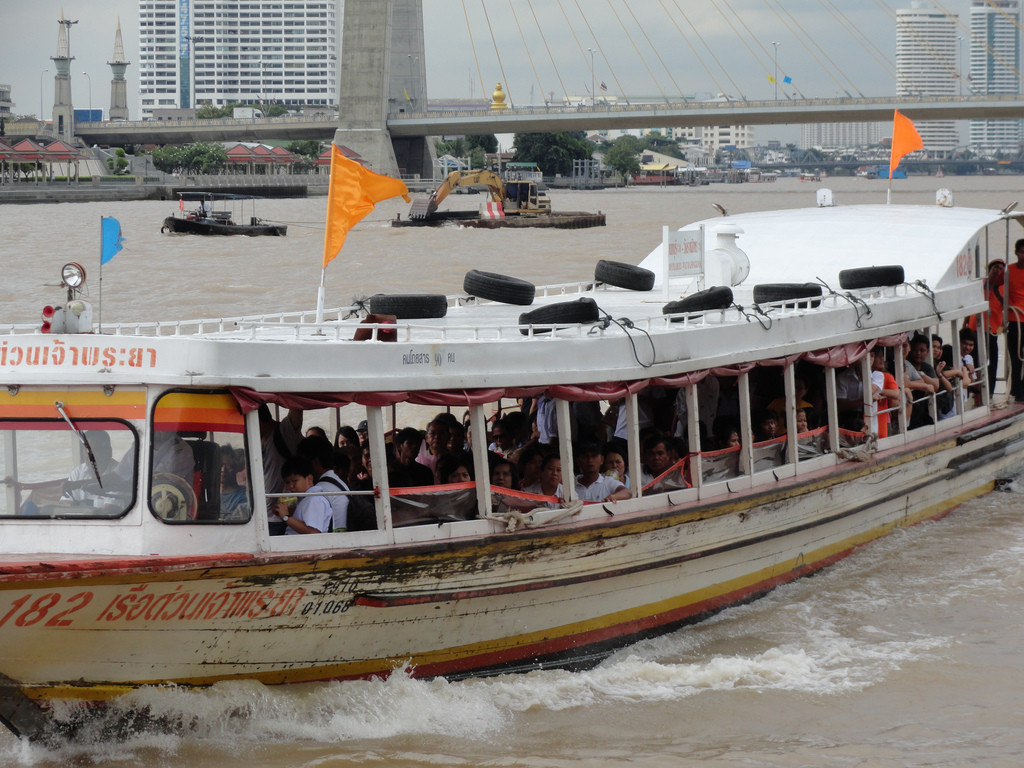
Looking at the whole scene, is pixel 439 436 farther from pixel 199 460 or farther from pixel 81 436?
pixel 81 436

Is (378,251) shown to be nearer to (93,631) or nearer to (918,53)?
(93,631)

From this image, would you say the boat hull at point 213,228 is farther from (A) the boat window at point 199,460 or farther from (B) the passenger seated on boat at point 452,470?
(A) the boat window at point 199,460

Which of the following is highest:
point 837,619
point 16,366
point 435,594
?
point 16,366

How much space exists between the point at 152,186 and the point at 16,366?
70933mm

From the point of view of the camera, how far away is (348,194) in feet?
21.3

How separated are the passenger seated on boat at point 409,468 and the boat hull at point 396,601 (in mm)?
483

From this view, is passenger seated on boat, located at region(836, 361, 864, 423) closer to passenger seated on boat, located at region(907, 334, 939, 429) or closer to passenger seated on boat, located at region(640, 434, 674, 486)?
passenger seated on boat, located at region(907, 334, 939, 429)

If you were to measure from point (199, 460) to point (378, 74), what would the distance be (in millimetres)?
70966

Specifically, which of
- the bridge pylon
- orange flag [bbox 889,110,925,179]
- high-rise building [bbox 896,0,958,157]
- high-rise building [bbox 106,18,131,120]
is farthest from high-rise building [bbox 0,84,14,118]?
orange flag [bbox 889,110,925,179]

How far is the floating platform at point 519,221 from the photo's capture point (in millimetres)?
47719

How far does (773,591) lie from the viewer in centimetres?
802

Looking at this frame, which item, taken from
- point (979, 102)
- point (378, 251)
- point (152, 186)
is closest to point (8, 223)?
point (378, 251)

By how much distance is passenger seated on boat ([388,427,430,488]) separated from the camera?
6215 millimetres

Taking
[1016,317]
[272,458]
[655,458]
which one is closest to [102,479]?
[272,458]
